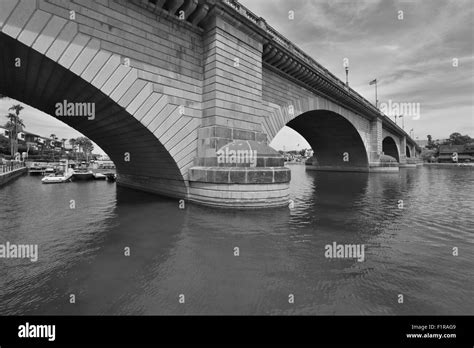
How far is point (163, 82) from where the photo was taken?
13.4 metres

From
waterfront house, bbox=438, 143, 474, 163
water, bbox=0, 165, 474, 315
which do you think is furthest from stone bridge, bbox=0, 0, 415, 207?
waterfront house, bbox=438, 143, 474, 163

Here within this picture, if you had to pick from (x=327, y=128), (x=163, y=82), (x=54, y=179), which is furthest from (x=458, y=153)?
(x=54, y=179)

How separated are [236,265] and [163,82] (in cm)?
1126

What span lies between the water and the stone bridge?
10.9 ft

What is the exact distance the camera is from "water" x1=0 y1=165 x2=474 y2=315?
15.2 feet

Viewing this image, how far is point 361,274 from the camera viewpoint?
5.91m

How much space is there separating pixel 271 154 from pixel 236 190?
11.0ft

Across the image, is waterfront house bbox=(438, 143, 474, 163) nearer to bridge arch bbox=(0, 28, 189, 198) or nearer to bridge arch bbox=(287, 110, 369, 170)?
bridge arch bbox=(287, 110, 369, 170)

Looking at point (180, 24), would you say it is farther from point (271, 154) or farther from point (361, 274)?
point (361, 274)

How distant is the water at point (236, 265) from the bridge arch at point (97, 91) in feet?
16.7

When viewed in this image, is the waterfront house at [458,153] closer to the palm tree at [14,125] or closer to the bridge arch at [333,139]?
the bridge arch at [333,139]

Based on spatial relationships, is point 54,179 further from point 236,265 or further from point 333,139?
point 333,139

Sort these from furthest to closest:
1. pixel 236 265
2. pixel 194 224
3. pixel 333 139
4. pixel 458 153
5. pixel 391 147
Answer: pixel 458 153 < pixel 391 147 < pixel 333 139 < pixel 194 224 < pixel 236 265
